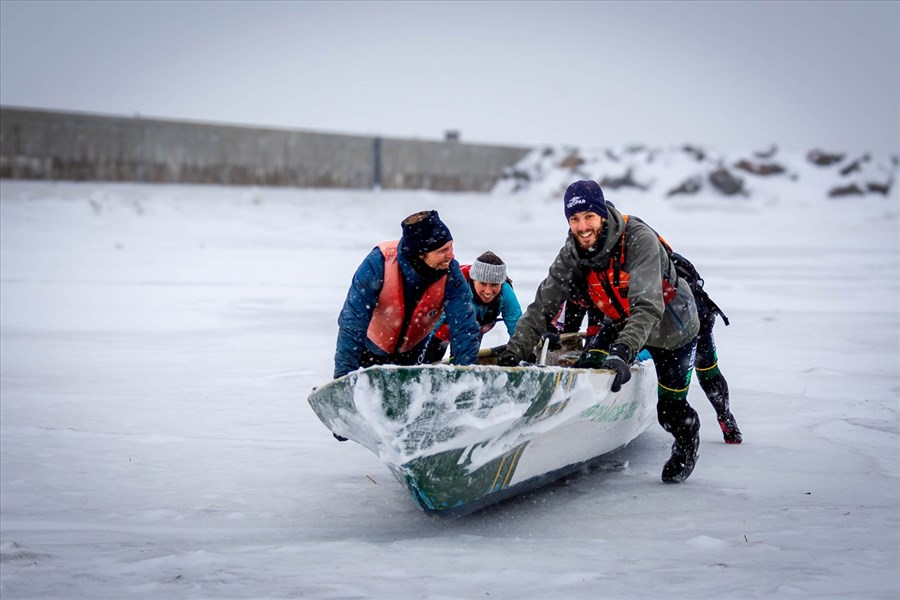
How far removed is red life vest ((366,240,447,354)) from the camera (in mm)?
4336

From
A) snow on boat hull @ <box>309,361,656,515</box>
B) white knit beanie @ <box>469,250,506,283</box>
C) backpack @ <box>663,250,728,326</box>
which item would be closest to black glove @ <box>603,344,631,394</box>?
snow on boat hull @ <box>309,361,656,515</box>

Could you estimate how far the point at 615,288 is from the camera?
4.41m

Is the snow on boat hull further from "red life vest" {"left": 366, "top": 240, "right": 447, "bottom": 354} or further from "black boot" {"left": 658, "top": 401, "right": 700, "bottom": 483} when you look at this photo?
"red life vest" {"left": 366, "top": 240, "right": 447, "bottom": 354}

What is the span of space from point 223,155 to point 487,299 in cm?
1759

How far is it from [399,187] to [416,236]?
70.0 feet

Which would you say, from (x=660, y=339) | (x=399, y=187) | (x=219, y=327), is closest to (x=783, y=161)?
(x=399, y=187)

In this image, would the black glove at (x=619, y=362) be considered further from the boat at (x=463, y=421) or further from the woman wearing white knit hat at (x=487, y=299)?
the woman wearing white knit hat at (x=487, y=299)

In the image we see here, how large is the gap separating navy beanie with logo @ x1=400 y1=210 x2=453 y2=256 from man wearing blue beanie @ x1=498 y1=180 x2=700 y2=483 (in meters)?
0.56

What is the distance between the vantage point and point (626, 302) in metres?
4.43

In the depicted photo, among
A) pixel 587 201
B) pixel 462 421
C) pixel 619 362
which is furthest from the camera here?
pixel 587 201

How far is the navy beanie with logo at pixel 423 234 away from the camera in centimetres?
415

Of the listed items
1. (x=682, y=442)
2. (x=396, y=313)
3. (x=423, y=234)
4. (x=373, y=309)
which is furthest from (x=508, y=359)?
(x=682, y=442)

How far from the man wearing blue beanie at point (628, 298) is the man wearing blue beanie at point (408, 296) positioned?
32cm

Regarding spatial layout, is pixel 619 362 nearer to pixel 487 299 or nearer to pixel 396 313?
pixel 396 313
